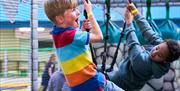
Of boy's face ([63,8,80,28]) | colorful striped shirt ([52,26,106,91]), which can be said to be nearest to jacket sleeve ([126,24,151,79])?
colorful striped shirt ([52,26,106,91])

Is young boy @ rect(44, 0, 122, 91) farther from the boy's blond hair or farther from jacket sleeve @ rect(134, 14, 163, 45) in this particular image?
jacket sleeve @ rect(134, 14, 163, 45)

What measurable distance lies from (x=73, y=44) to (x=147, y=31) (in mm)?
680

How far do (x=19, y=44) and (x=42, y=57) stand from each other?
2.45 meters

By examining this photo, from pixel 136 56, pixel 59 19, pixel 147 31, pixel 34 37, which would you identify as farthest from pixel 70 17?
pixel 34 37

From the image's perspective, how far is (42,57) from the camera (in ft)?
24.0

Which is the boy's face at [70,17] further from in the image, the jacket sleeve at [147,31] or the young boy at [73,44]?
the jacket sleeve at [147,31]

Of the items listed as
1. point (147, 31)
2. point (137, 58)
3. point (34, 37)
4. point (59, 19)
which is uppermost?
point (59, 19)

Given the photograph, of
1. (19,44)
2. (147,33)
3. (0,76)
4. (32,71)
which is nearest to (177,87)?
(147,33)

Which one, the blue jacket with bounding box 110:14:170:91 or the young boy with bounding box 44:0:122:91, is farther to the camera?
the blue jacket with bounding box 110:14:170:91

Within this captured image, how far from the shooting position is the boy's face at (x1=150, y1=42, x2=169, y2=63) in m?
2.44

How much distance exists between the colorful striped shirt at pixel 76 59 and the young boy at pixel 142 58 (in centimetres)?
39

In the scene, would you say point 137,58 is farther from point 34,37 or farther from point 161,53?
point 34,37

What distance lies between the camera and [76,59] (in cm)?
218

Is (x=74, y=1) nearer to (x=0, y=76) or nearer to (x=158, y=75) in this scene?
(x=158, y=75)
